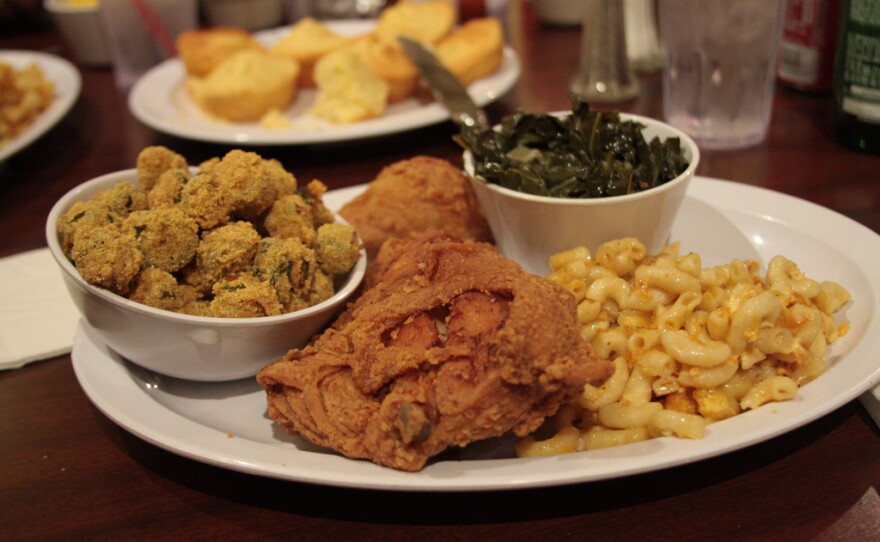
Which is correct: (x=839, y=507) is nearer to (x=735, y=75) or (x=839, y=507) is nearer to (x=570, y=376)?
(x=570, y=376)

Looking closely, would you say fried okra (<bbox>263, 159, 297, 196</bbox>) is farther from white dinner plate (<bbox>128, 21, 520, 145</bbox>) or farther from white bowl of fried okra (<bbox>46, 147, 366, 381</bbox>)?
white dinner plate (<bbox>128, 21, 520, 145</bbox>)

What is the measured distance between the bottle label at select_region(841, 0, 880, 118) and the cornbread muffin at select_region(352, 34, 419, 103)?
181 cm

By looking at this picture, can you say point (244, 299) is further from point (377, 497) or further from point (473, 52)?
point (473, 52)

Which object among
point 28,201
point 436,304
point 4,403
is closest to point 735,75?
point 436,304

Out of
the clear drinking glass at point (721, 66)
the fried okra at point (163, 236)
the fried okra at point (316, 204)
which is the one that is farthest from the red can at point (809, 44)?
the fried okra at point (163, 236)

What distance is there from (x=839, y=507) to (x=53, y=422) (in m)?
1.71

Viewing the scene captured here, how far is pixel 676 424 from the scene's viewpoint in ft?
4.69

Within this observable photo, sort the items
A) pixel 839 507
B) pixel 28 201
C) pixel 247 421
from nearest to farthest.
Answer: pixel 839 507 < pixel 247 421 < pixel 28 201

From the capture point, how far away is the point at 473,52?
3.65m

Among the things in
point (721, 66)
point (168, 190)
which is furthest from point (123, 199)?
point (721, 66)

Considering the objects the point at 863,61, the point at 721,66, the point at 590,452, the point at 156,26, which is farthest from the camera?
the point at 156,26

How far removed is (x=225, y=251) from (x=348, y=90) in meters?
1.93

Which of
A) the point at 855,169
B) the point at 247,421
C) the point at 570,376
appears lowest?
the point at 855,169

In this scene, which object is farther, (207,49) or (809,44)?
(207,49)
